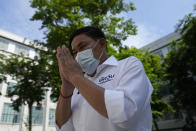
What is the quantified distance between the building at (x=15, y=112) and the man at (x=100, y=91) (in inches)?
884

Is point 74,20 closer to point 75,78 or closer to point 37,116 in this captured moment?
point 75,78

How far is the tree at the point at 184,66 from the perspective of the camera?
46.2ft

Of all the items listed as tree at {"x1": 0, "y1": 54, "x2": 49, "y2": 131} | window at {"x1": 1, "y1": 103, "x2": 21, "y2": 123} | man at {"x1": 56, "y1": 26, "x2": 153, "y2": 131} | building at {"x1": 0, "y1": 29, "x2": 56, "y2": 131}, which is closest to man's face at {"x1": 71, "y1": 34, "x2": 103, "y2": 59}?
man at {"x1": 56, "y1": 26, "x2": 153, "y2": 131}

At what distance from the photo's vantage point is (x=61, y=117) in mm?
1518

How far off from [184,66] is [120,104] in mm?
19377

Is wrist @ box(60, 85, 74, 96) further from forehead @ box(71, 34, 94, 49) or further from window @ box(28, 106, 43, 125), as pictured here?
window @ box(28, 106, 43, 125)

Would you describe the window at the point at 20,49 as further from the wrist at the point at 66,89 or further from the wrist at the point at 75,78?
the wrist at the point at 75,78

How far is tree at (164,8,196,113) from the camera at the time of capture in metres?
14.1

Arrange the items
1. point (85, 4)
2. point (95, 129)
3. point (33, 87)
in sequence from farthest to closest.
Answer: point (33, 87) → point (85, 4) → point (95, 129)

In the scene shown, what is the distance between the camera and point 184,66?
699 inches

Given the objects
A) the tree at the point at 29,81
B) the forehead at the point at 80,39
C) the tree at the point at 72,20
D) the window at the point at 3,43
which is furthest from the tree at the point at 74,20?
the window at the point at 3,43

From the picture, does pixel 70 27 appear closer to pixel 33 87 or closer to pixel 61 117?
pixel 33 87

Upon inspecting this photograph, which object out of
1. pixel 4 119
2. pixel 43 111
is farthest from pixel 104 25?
pixel 43 111

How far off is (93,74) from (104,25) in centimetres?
767
